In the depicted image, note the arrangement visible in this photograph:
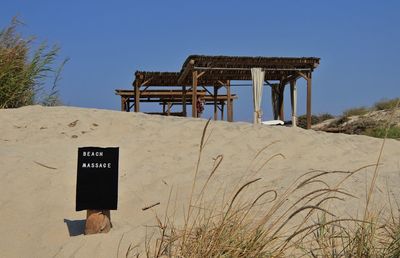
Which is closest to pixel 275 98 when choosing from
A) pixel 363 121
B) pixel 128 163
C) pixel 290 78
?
pixel 290 78

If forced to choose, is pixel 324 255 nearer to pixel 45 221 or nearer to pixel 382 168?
pixel 45 221

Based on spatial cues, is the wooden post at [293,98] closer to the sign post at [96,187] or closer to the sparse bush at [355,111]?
the sparse bush at [355,111]

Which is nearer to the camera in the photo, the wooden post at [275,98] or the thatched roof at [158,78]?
the thatched roof at [158,78]

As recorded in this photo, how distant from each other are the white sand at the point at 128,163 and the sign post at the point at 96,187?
114 mm

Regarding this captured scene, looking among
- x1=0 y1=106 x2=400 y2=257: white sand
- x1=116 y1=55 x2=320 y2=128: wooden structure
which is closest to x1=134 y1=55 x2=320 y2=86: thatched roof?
x1=116 y1=55 x2=320 y2=128: wooden structure

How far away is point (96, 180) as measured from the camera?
10.8ft

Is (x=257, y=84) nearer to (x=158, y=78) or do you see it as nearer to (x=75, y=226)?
(x=158, y=78)

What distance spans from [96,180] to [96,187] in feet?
0.15

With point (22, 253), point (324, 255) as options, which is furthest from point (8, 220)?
point (324, 255)

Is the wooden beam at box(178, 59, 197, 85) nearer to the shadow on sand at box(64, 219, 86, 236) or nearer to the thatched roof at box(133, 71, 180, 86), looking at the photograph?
the thatched roof at box(133, 71, 180, 86)

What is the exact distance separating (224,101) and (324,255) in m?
20.0

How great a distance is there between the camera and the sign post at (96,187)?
3.27 meters

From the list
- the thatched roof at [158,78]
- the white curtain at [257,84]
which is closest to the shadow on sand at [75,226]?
the white curtain at [257,84]

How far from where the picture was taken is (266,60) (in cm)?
1348
